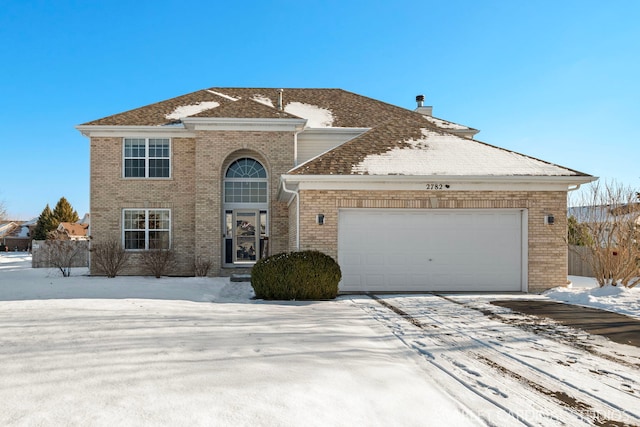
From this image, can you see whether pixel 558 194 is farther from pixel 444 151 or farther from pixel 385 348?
pixel 385 348

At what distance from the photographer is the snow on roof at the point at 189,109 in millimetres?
17844

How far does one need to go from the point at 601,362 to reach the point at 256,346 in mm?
4348

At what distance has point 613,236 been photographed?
40.2ft

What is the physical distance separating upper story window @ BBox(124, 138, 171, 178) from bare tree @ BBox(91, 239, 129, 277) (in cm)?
282

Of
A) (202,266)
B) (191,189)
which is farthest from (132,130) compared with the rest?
(202,266)

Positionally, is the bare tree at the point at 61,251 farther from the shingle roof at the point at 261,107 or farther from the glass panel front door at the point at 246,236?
the glass panel front door at the point at 246,236

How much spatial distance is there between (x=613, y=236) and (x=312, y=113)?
12.2 m

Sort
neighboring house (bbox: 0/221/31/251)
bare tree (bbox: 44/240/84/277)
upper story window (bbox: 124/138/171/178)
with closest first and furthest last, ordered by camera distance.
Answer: upper story window (bbox: 124/138/171/178) < bare tree (bbox: 44/240/84/277) < neighboring house (bbox: 0/221/31/251)

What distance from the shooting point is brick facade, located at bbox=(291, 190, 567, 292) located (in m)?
11.6

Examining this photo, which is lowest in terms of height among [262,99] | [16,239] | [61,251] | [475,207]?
[16,239]

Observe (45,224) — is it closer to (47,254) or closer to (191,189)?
(47,254)

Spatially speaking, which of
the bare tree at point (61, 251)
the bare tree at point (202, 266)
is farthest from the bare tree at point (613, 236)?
the bare tree at point (61, 251)

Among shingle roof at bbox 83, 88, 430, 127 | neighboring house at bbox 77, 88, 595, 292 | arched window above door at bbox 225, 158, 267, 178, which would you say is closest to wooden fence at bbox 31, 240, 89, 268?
neighboring house at bbox 77, 88, 595, 292

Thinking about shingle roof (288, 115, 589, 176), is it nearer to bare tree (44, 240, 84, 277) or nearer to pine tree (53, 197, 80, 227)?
bare tree (44, 240, 84, 277)
